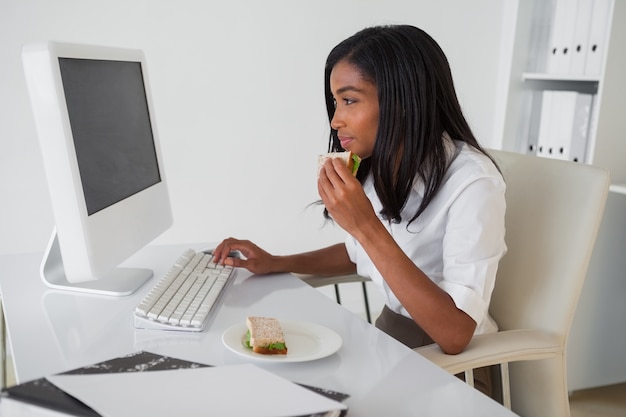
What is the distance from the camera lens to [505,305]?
1.39 metres

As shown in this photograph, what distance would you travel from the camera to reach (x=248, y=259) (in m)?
1.48

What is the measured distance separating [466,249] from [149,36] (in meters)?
1.84

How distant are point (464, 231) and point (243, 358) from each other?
468 mm

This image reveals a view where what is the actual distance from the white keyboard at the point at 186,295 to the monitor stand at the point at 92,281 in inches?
3.4

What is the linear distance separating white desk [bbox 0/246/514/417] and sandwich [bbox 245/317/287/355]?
2 cm

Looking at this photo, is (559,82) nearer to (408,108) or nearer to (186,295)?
(408,108)

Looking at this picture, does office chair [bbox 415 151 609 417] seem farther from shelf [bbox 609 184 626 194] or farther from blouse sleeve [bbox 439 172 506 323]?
shelf [bbox 609 184 626 194]

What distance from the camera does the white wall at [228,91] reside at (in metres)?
2.50

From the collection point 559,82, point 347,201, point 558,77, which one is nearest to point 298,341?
point 347,201

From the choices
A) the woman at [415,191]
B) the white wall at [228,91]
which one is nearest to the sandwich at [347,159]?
the woman at [415,191]

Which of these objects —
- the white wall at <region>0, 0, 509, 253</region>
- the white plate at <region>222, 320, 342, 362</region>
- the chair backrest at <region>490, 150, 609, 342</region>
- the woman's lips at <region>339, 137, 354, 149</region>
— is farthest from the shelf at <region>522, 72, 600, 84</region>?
the white plate at <region>222, 320, 342, 362</region>

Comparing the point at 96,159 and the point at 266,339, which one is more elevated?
the point at 96,159

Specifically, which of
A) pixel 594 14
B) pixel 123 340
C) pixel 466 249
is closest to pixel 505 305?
pixel 466 249

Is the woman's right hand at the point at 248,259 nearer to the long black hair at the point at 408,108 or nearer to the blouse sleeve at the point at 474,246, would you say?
the long black hair at the point at 408,108
